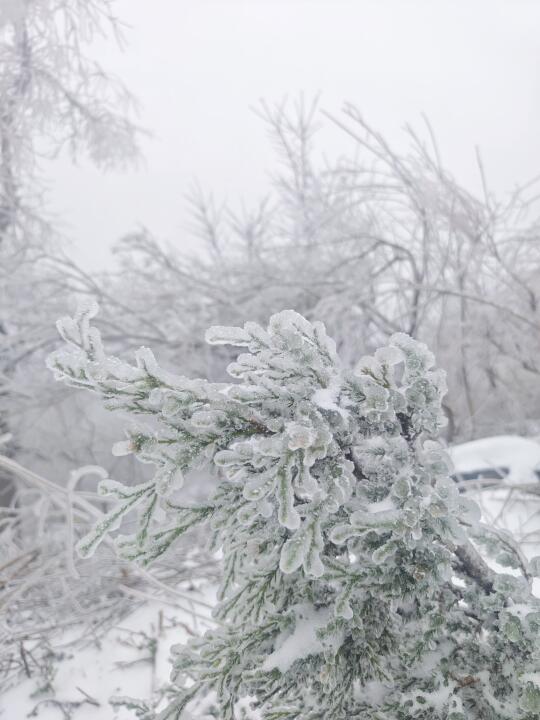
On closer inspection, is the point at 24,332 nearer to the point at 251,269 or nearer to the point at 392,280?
the point at 251,269

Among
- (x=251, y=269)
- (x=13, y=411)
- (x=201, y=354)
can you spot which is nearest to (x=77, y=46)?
(x=251, y=269)

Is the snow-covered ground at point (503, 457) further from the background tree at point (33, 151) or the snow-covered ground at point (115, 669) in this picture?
the background tree at point (33, 151)

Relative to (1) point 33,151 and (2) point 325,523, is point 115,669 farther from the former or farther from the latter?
(1) point 33,151

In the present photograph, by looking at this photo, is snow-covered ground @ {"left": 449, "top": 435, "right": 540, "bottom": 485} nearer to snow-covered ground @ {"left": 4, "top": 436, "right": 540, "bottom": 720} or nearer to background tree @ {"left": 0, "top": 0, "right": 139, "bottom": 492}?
snow-covered ground @ {"left": 4, "top": 436, "right": 540, "bottom": 720}

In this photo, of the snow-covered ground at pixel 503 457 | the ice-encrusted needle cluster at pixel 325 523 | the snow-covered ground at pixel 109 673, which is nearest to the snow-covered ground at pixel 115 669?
the snow-covered ground at pixel 109 673

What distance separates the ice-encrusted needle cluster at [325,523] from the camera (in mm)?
969

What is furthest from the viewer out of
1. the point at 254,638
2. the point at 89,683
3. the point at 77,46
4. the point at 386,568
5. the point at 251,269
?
the point at 251,269

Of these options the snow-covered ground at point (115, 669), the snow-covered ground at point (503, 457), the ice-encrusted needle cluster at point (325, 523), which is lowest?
the snow-covered ground at point (115, 669)

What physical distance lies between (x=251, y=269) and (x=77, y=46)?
461cm

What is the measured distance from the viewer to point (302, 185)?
1627cm

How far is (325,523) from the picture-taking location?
1095 mm

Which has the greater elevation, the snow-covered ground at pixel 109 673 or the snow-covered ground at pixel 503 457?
the snow-covered ground at pixel 503 457

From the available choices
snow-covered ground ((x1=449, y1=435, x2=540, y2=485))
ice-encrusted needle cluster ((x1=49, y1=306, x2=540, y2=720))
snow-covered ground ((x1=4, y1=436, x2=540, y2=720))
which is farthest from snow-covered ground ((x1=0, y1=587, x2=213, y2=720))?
snow-covered ground ((x1=449, y1=435, x2=540, y2=485))

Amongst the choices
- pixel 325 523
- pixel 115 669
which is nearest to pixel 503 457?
pixel 115 669
